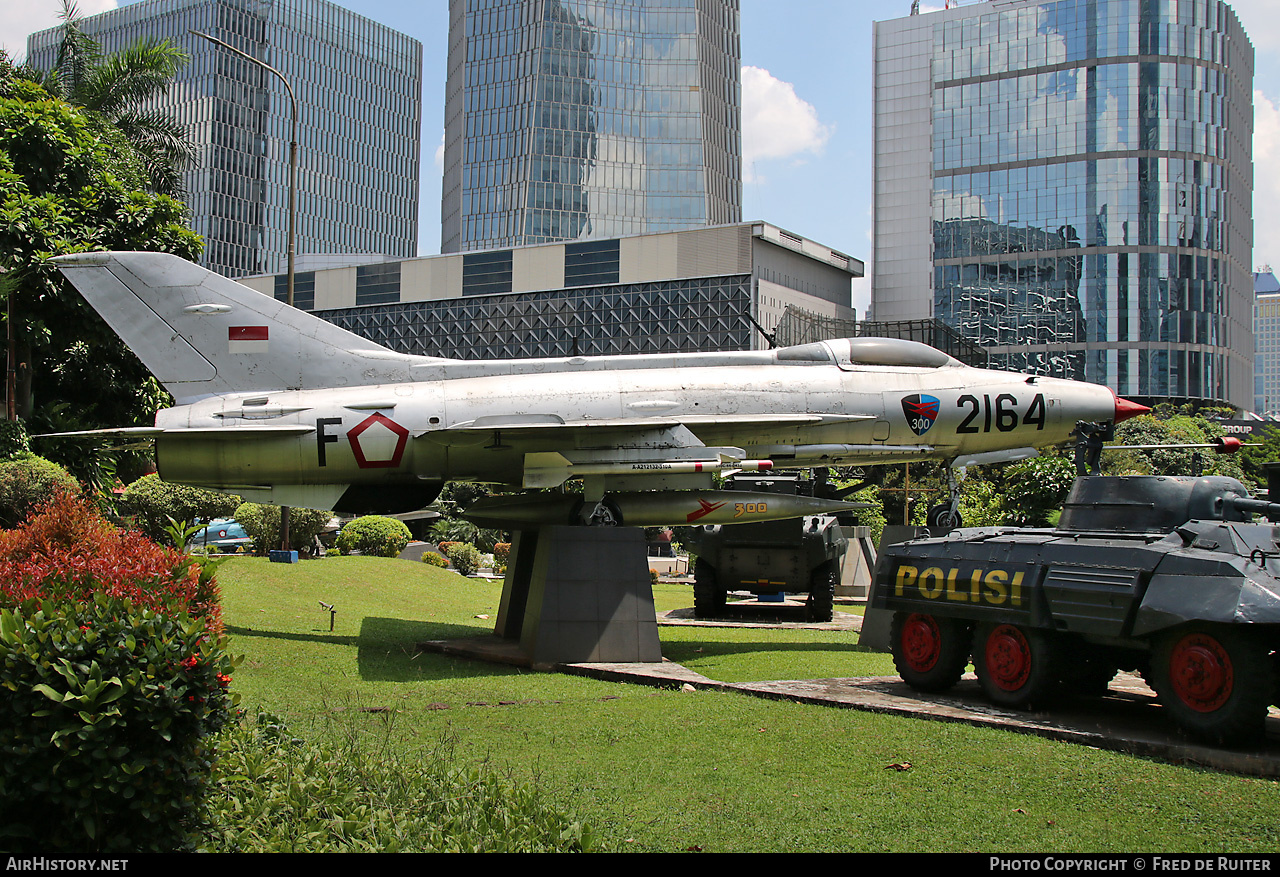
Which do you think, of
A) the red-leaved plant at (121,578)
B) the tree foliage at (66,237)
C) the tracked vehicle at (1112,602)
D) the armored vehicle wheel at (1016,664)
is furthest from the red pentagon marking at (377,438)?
the tree foliage at (66,237)

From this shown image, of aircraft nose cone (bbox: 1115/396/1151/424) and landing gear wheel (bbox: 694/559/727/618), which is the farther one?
landing gear wheel (bbox: 694/559/727/618)

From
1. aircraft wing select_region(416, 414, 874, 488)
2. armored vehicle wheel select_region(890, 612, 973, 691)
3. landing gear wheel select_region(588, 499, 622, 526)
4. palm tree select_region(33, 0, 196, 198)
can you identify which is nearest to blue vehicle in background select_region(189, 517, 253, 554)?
palm tree select_region(33, 0, 196, 198)

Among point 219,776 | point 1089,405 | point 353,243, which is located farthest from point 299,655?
point 353,243

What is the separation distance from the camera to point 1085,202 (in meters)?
93.8

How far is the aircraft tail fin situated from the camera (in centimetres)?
1445

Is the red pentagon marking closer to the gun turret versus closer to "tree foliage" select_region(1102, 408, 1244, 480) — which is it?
the gun turret

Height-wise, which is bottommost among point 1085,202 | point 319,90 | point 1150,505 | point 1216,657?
point 1216,657

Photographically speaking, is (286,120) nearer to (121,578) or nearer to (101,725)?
(121,578)

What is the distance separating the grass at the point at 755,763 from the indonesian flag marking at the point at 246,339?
4360 millimetres

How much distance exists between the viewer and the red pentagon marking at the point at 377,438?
45.3 ft

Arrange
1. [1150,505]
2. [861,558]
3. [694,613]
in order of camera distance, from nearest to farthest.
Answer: [1150,505], [694,613], [861,558]

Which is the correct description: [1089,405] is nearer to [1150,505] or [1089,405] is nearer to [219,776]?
[1150,505]

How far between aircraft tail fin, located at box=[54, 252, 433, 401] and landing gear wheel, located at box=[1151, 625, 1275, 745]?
10745mm

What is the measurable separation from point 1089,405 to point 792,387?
4950mm
